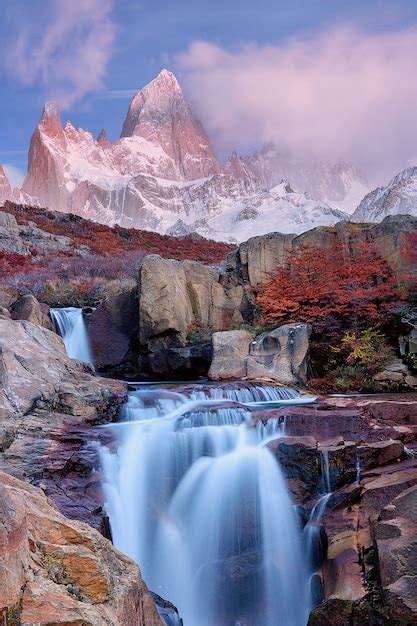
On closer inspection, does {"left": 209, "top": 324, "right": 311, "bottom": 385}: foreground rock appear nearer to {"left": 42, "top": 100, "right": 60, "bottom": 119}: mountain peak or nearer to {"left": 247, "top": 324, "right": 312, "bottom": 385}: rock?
{"left": 247, "top": 324, "right": 312, "bottom": 385}: rock

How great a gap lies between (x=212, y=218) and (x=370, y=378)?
95031 millimetres

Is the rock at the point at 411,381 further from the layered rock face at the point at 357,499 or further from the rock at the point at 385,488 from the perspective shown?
the rock at the point at 385,488

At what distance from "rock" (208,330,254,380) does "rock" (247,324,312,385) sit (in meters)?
0.22

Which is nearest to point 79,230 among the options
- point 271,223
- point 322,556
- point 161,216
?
point 322,556

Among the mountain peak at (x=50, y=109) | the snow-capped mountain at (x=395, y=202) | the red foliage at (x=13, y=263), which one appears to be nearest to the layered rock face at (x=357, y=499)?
the red foliage at (x=13, y=263)

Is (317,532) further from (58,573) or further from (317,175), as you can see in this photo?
(317,175)

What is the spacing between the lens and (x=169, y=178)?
147 m

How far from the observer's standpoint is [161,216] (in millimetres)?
120188

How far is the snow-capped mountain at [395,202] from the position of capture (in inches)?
2447

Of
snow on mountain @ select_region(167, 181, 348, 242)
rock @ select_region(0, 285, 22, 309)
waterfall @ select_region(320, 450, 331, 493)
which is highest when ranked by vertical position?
snow on mountain @ select_region(167, 181, 348, 242)

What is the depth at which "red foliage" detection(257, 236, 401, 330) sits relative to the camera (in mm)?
16775

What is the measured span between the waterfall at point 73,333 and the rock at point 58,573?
44.0 feet

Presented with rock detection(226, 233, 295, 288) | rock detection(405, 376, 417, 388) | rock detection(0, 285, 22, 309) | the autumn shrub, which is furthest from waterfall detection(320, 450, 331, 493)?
rock detection(0, 285, 22, 309)

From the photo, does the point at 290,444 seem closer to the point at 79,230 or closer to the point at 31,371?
the point at 31,371
